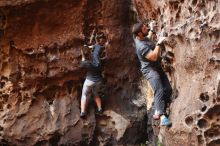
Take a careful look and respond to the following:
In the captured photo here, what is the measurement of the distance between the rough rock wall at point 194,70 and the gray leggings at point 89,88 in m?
2.06

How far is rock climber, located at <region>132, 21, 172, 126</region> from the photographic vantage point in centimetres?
708

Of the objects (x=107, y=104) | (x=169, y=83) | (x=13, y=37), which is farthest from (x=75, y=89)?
(x=169, y=83)

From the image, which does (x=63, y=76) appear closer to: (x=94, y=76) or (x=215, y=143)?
(x=94, y=76)

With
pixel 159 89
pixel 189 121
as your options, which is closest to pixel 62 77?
pixel 159 89

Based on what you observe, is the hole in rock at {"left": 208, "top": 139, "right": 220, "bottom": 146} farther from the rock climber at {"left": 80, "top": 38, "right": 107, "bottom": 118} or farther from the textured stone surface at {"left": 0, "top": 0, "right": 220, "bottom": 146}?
the rock climber at {"left": 80, "top": 38, "right": 107, "bottom": 118}

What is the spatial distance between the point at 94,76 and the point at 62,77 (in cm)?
69

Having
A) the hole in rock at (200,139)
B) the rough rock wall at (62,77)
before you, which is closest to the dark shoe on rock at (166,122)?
the hole in rock at (200,139)

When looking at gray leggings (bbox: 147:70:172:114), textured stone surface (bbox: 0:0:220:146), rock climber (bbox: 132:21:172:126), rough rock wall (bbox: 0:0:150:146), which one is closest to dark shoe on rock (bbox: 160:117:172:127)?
rock climber (bbox: 132:21:172:126)

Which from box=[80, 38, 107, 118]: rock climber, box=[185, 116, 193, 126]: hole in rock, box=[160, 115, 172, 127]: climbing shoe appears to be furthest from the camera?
box=[80, 38, 107, 118]: rock climber

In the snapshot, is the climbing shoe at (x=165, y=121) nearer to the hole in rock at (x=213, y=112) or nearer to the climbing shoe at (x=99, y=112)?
the hole in rock at (x=213, y=112)

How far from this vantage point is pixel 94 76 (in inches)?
348

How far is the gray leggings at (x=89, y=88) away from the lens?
29.1 feet

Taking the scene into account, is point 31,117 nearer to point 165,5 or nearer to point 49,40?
point 49,40

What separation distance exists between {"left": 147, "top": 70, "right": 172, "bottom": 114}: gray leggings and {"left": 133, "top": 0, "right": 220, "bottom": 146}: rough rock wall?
188 mm
